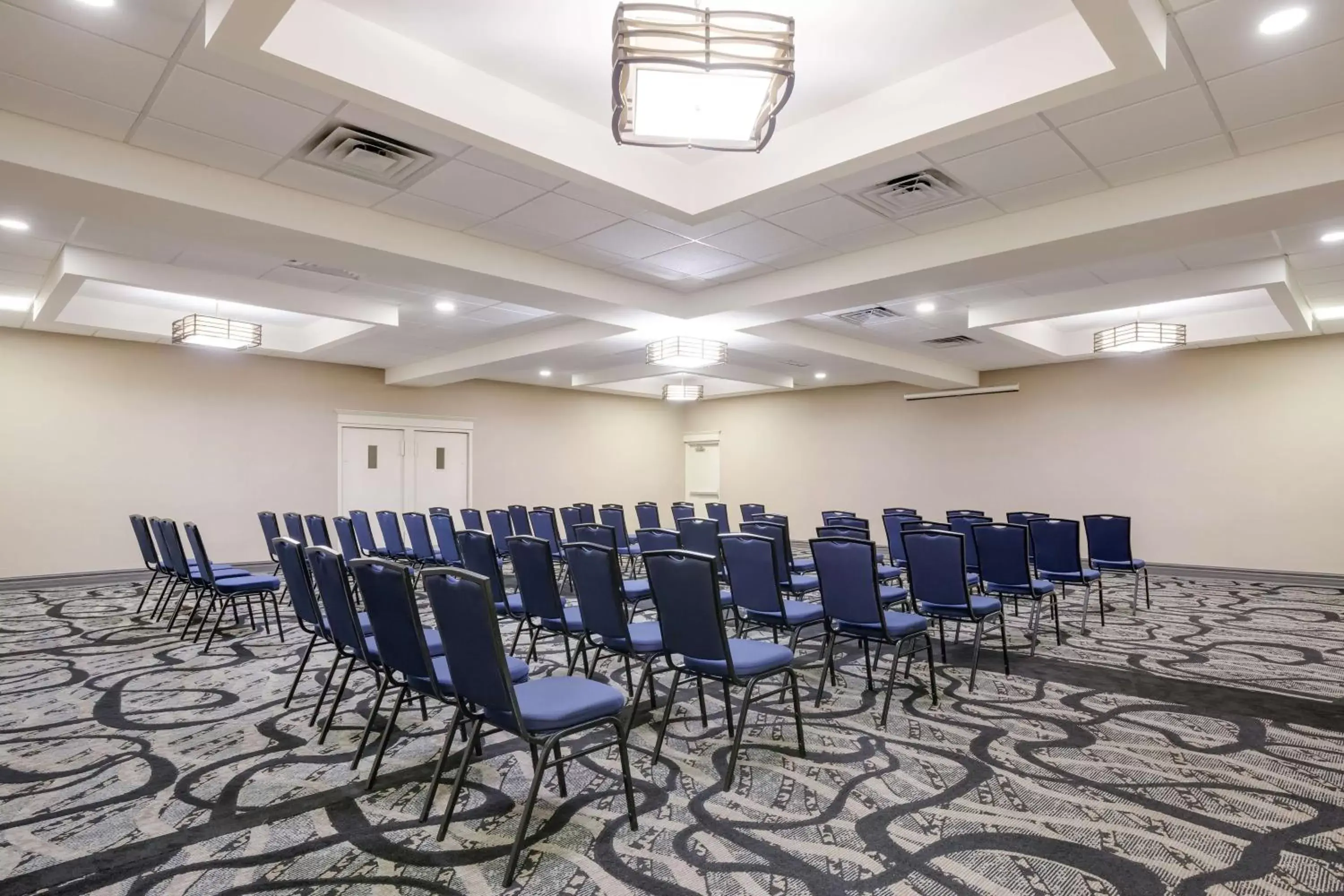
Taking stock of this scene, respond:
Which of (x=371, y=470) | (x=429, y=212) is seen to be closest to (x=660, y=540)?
(x=429, y=212)

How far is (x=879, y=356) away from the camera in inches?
399

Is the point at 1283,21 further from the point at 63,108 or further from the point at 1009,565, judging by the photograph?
the point at 63,108

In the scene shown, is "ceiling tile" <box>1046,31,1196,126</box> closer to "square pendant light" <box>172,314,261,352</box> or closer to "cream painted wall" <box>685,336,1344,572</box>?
"square pendant light" <box>172,314,261,352</box>

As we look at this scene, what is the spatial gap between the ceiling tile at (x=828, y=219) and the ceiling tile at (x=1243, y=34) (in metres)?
2.05

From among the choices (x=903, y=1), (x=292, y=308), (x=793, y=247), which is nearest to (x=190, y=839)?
(x=903, y=1)

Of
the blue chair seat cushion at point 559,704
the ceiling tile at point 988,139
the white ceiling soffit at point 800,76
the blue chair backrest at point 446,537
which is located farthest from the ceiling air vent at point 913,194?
the blue chair backrest at point 446,537

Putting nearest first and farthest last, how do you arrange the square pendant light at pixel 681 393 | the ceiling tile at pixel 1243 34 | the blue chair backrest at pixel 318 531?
the ceiling tile at pixel 1243 34, the blue chair backrest at pixel 318 531, the square pendant light at pixel 681 393

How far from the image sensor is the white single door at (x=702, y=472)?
52.9 feet

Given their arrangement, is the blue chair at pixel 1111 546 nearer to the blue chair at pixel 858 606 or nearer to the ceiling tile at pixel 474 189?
the blue chair at pixel 858 606

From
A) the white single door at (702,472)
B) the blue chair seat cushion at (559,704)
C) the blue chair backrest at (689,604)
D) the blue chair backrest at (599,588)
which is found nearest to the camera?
the blue chair seat cushion at (559,704)

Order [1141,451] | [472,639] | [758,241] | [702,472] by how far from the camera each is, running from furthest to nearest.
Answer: [702,472], [1141,451], [758,241], [472,639]

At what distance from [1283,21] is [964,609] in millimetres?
3340

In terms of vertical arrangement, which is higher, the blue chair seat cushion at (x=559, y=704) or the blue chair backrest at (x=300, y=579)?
the blue chair backrest at (x=300, y=579)

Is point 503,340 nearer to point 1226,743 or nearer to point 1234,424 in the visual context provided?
point 1226,743
